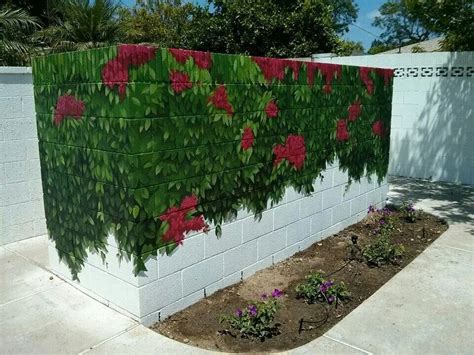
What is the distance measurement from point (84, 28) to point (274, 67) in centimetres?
953

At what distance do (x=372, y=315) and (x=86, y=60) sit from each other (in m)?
2.95

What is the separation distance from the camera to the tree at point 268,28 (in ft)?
49.0

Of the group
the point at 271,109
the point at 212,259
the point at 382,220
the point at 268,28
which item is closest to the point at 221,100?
the point at 271,109

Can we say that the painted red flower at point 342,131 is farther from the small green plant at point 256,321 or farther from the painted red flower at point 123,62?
the painted red flower at point 123,62

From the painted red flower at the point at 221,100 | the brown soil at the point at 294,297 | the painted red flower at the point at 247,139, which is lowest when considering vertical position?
the brown soil at the point at 294,297

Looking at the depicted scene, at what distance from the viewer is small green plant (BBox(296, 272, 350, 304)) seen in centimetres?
401

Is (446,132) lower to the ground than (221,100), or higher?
lower

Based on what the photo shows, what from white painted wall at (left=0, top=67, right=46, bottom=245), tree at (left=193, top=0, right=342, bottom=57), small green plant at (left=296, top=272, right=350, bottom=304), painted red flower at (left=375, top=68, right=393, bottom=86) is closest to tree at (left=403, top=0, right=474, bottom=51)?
painted red flower at (left=375, top=68, right=393, bottom=86)

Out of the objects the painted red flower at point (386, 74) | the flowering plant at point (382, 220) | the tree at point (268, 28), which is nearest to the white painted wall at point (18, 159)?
the flowering plant at point (382, 220)

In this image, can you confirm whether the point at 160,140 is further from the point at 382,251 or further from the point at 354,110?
the point at 354,110

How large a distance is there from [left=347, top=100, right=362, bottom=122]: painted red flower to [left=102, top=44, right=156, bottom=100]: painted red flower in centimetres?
321

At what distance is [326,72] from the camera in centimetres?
523

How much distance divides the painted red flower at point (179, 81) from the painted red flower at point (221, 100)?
30cm

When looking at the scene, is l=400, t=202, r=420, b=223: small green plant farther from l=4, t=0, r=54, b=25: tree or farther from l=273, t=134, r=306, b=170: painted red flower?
l=4, t=0, r=54, b=25: tree
